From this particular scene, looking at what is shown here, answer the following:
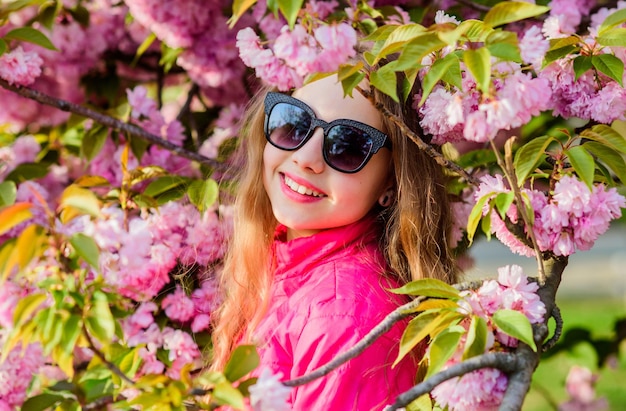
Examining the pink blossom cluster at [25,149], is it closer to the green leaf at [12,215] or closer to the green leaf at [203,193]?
the green leaf at [203,193]

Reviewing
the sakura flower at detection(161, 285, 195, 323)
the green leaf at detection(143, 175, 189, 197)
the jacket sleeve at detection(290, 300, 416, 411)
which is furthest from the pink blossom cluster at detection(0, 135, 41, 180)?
the jacket sleeve at detection(290, 300, 416, 411)

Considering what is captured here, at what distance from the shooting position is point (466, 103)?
178 cm

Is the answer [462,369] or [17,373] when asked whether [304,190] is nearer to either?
[462,369]

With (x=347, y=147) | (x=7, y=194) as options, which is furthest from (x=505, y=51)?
(x=7, y=194)

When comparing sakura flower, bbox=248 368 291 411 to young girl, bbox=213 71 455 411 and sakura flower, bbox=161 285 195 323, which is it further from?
sakura flower, bbox=161 285 195 323

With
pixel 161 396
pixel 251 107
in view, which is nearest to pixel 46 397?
pixel 161 396

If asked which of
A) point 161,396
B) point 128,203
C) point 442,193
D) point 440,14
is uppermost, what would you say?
point 440,14

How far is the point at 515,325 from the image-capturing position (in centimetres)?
155

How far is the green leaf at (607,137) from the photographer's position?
180cm

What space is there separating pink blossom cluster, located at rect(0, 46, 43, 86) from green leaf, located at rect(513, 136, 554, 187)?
144 centimetres

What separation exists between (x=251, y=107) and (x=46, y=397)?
96 centimetres

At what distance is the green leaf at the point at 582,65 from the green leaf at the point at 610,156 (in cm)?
17

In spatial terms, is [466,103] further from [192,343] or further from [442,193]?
[192,343]

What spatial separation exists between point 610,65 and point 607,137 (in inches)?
6.4
